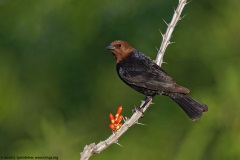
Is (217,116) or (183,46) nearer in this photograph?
(217,116)

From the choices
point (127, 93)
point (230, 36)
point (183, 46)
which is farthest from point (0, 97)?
point (230, 36)

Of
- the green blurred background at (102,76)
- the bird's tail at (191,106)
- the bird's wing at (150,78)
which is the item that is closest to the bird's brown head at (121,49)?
the bird's wing at (150,78)

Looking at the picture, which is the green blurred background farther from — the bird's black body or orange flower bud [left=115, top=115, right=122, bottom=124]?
orange flower bud [left=115, top=115, right=122, bottom=124]

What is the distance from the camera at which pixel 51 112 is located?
39.4 feet

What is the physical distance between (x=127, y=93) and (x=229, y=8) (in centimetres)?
226

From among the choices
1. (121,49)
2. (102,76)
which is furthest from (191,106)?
(102,76)

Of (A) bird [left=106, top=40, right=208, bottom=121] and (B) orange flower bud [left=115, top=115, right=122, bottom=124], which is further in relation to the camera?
(A) bird [left=106, top=40, right=208, bottom=121]

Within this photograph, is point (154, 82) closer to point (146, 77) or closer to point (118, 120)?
point (146, 77)

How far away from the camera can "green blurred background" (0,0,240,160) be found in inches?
401

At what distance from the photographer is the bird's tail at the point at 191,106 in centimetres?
752

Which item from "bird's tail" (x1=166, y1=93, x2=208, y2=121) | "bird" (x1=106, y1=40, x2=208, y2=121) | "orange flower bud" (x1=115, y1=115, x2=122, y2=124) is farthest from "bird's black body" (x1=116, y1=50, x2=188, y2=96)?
"orange flower bud" (x1=115, y1=115, x2=122, y2=124)

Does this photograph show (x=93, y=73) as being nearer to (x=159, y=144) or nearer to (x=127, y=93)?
(x=127, y=93)

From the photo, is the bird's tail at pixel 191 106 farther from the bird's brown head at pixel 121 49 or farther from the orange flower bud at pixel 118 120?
the orange flower bud at pixel 118 120

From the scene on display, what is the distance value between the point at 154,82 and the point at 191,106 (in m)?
0.48
